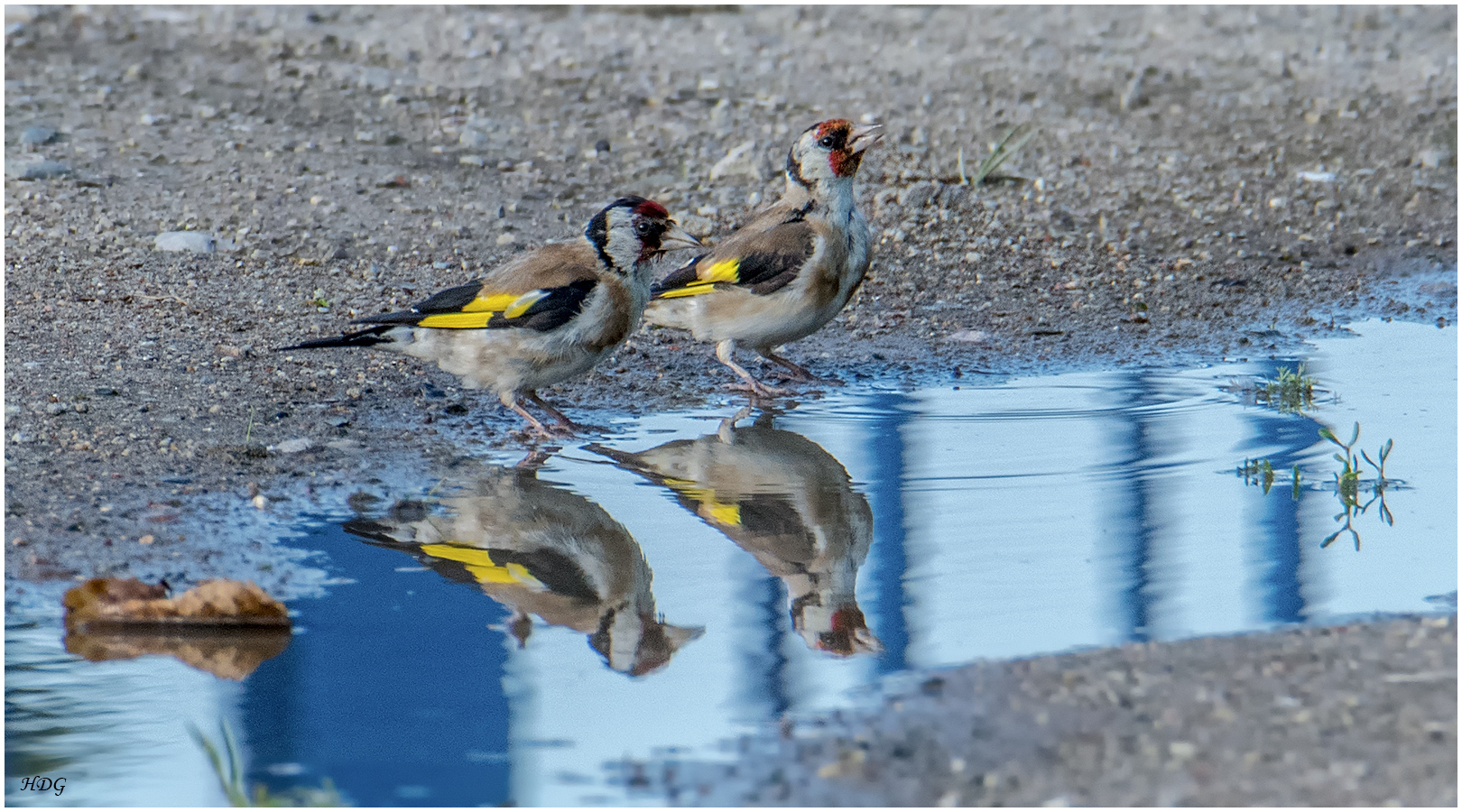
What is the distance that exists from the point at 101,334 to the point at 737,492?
2868mm

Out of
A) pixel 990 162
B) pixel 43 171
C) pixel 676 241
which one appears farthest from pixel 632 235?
pixel 43 171

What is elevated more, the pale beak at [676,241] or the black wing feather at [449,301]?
the pale beak at [676,241]

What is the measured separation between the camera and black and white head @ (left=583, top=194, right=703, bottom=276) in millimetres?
5926

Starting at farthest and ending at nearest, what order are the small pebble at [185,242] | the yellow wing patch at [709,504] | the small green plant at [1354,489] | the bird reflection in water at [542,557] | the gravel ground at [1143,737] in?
the small pebble at [185,242] < the yellow wing patch at [709,504] < the small green plant at [1354,489] < the bird reflection in water at [542,557] < the gravel ground at [1143,737]

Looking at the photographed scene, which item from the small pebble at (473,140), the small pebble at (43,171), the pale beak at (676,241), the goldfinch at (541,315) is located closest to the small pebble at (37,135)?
the small pebble at (43,171)

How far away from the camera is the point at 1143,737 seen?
3314mm

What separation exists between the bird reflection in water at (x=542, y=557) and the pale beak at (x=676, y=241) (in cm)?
104

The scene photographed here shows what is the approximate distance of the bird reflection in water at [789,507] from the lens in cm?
413

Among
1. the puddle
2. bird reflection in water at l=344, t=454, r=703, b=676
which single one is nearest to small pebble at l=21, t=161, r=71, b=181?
the puddle

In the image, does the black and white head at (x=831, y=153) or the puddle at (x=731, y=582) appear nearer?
the puddle at (x=731, y=582)

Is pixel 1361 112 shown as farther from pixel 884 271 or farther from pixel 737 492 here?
pixel 737 492

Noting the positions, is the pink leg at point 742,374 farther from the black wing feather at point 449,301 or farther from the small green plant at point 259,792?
the small green plant at point 259,792

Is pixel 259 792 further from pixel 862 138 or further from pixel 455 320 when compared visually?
pixel 862 138

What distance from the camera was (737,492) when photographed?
5.17 meters
